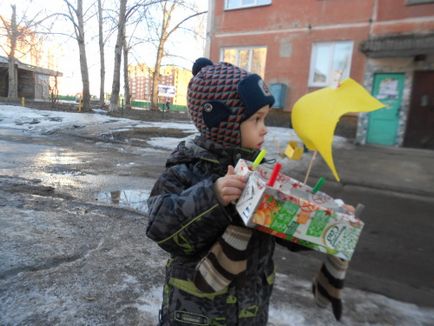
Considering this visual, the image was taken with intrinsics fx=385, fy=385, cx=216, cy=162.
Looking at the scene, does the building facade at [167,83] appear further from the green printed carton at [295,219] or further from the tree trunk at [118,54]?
the green printed carton at [295,219]

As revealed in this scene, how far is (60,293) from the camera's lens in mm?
2502

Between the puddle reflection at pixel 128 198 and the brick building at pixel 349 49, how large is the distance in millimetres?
7391

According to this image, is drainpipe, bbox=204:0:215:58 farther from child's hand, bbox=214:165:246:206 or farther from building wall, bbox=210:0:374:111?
child's hand, bbox=214:165:246:206

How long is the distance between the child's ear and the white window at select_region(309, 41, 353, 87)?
1263 centimetres

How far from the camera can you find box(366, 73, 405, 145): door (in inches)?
471

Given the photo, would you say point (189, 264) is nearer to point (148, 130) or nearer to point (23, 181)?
point (23, 181)

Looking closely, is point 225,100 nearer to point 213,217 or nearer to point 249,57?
point 213,217

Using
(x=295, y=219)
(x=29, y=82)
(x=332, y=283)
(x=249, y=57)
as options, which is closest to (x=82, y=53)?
(x=249, y=57)

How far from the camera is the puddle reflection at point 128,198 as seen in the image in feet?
15.3

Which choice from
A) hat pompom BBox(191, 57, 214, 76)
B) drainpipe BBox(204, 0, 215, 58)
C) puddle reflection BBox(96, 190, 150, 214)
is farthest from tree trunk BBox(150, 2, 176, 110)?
hat pompom BBox(191, 57, 214, 76)

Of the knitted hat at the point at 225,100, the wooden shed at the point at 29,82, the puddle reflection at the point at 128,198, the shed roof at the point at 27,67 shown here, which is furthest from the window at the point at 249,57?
the wooden shed at the point at 29,82

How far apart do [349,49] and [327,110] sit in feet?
43.2

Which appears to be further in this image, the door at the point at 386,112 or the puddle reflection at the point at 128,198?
the door at the point at 386,112

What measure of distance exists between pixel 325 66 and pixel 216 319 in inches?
529
